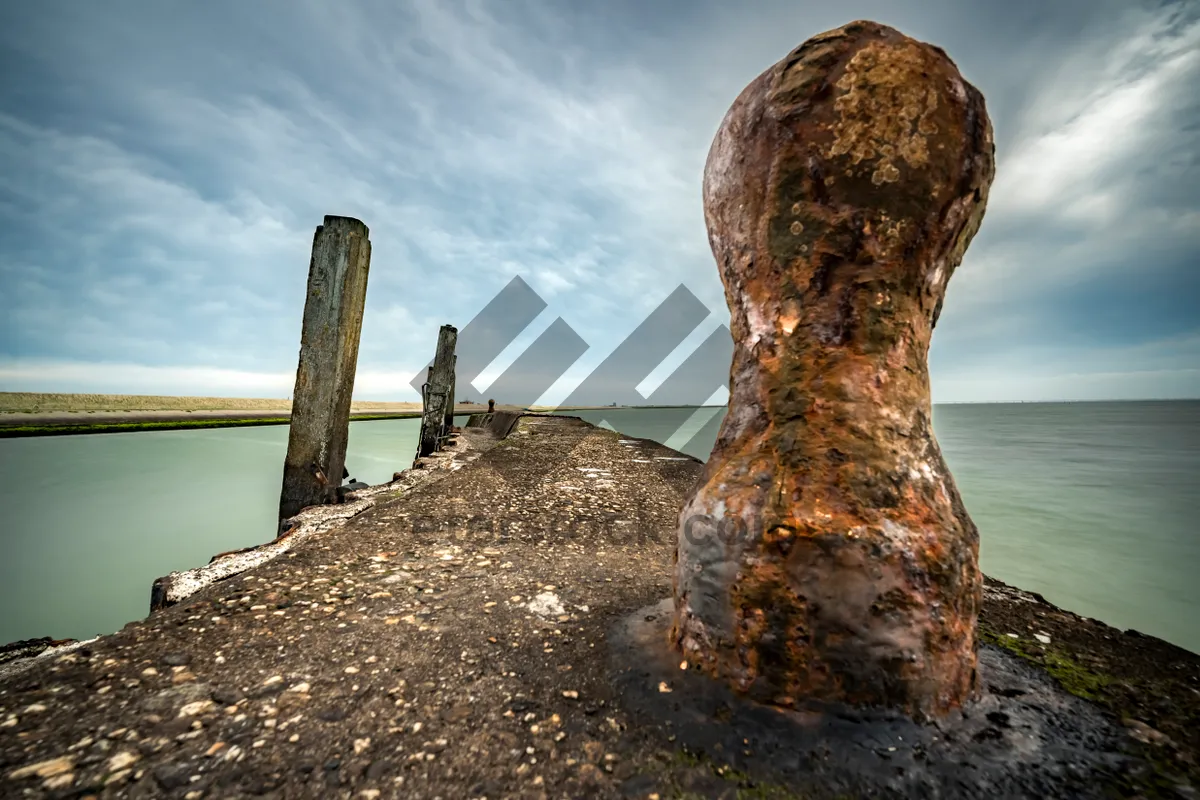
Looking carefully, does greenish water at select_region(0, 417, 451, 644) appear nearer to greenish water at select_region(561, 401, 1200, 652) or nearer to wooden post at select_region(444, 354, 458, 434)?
wooden post at select_region(444, 354, 458, 434)

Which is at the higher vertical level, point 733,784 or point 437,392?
point 437,392

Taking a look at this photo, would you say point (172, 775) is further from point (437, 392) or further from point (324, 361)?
point (437, 392)

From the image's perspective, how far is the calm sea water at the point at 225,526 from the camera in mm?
5125

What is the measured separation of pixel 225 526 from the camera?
7414 millimetres

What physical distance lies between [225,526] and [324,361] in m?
4.44

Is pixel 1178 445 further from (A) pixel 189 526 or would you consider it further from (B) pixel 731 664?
(A) pixel 189 526

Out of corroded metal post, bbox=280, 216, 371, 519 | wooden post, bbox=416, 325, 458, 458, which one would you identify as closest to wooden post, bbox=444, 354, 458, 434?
wooden post, bbox=416, 325, 458, 458

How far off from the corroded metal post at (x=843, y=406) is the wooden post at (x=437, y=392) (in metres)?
9.61

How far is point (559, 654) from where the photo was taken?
221 centimetres

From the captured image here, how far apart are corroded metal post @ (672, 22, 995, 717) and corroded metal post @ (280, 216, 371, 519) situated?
417cm

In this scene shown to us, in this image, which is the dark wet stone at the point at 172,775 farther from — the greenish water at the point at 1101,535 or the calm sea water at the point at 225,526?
the greenish water at the point at 1101,535

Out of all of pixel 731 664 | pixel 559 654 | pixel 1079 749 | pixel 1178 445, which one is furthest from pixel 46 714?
pixel 1178 445

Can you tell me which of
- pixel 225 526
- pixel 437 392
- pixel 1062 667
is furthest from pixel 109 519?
pixel 1062 667

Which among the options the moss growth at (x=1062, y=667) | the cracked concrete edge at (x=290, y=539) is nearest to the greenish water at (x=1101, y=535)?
the moss growth at (x=1062, y=667)
